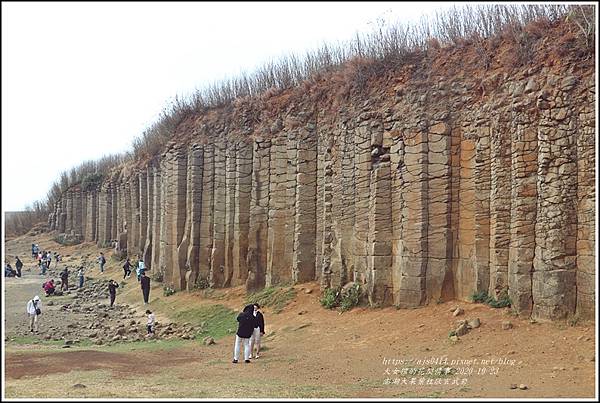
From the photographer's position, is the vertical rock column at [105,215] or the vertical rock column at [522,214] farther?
the vertical rock column at [105,215]

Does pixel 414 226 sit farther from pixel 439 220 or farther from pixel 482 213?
pixel 482 213

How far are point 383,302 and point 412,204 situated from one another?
2679 millimetres

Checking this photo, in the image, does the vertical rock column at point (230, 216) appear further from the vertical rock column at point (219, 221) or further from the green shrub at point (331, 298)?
the green shrub at point (331, 298)

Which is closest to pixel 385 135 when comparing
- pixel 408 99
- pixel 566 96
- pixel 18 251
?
pixel 408 99

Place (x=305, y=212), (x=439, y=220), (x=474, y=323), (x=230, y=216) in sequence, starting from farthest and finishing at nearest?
(x=230, y=216) < (x=305, y=212) < (x=439, y=220) < (x=474, y=323)

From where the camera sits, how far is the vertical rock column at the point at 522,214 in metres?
13.1

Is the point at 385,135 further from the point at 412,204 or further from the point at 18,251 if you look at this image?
the point at 18,251

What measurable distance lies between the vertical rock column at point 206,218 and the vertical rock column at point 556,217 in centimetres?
1377

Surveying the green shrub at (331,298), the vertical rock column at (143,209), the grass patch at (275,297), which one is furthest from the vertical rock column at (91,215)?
the green shrub at (331,298)

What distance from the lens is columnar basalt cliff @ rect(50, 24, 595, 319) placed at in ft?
42.0

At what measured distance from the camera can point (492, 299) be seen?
14000 millimetres

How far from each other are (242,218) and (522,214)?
1128 centimetres

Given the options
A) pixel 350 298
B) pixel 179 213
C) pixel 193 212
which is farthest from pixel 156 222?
pixel 350 298

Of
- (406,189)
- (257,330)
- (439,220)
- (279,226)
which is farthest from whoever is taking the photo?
(279,226)
